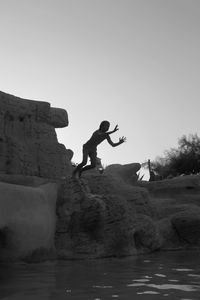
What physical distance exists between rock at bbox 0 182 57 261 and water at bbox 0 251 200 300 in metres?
0.42

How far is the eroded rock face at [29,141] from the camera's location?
11.0m

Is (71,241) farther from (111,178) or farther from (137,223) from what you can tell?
(111,178)

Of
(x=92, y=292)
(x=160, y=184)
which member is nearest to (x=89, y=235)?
(x=92, y=292)

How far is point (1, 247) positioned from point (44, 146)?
541cm

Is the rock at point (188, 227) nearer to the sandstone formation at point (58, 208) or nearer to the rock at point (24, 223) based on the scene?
the sandstone formation at point (58, 208)

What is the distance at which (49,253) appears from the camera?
733 centimetres

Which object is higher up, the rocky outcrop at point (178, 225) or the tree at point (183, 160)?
the tree at point (183, 160)

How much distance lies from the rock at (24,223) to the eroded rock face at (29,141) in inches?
128

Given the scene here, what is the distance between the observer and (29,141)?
38.3 ft

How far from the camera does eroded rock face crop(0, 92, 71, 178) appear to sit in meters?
11.0

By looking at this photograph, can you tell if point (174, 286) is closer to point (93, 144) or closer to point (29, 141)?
point (93, 144)

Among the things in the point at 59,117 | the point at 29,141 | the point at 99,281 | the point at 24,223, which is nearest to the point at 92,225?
the point at 24,223

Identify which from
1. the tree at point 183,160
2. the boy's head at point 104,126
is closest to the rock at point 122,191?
the boy's head at point 104,126

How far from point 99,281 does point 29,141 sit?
7093mm
